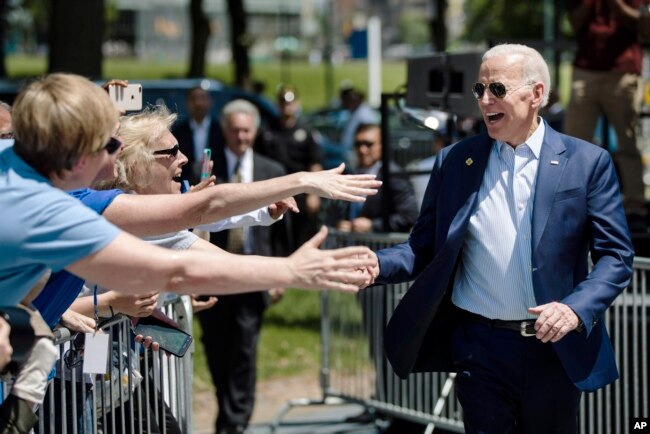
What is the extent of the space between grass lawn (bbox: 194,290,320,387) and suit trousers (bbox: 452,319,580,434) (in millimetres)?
4756

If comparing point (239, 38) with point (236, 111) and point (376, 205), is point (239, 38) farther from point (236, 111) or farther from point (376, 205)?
point (376, 205)

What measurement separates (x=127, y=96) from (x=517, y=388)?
200cm

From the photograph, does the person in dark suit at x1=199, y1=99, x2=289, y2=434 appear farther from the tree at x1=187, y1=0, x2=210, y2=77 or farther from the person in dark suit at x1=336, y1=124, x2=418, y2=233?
the tree at x1=187, y1=0, x2=210, y2=77

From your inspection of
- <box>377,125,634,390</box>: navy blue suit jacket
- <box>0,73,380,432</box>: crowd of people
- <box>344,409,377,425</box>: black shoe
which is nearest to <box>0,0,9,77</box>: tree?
<box>344,409,377,425</box>: black shoe

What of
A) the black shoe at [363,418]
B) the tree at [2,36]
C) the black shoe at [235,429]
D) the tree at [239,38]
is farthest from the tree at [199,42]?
the black shoe at [235,429]

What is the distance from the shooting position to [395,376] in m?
7.20

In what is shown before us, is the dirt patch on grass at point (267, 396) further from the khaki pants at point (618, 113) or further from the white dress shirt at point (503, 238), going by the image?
the white dress shirt at point (503, 238)

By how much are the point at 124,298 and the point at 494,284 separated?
146cm

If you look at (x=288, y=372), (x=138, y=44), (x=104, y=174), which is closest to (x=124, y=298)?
(x=104, y=174)

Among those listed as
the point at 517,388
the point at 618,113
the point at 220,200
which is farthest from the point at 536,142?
the point at 618,113

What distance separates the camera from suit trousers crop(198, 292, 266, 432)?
7.57 meters

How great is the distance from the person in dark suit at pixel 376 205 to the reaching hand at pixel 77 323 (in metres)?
3.43

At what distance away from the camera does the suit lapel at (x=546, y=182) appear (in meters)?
4.29

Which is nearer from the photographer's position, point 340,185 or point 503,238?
point 340,185
